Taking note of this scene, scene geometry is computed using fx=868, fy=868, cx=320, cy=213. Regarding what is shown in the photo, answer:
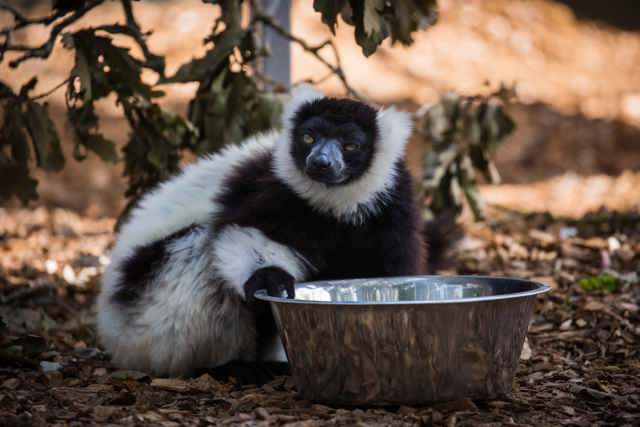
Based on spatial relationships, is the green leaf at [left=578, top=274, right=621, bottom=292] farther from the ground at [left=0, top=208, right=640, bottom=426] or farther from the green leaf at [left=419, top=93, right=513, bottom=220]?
the green leaf at [left=419, top=93, right=513, bottom=220]

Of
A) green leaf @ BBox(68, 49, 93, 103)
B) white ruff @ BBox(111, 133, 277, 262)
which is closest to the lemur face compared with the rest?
white ruff @ BBox(111, 133, 277, 262)

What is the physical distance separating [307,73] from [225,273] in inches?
320

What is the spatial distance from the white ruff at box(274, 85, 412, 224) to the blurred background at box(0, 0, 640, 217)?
444 cm

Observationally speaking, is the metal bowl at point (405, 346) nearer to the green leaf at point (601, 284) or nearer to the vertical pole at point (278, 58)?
the green leaf at point (601, 284)

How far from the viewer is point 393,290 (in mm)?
4180

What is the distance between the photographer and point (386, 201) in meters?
4.50

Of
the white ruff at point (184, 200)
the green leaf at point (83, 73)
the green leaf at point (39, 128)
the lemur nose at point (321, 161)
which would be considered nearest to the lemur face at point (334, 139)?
the lemur nose at point (321, 161)

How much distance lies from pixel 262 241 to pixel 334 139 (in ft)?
2.34

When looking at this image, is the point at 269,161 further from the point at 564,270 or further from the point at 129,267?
the point at 564,270

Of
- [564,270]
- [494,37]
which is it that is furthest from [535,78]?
[564,270]

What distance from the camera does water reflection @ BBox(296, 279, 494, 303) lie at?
4098 mm

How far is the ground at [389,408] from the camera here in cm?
357

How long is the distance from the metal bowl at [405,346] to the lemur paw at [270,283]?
16 centimetres

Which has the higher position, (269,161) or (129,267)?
(269,161)
